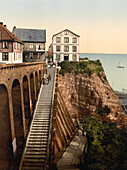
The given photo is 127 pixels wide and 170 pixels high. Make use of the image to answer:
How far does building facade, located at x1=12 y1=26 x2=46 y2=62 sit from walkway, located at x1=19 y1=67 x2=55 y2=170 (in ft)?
31.0

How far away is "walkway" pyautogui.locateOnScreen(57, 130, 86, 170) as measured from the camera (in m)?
18.1

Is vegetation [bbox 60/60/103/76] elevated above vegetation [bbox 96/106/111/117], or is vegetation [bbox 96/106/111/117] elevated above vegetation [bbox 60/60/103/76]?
vegetation [bbox 60/60/103/76]

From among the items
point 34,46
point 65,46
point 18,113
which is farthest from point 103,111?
point 18,113

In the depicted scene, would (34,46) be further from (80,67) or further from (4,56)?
(4,56)

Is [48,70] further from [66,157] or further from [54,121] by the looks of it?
[66,157]

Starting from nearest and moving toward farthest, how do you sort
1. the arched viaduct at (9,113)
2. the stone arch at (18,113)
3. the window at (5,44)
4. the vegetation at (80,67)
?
1. the arched viaduct at (9,113)
2. the stone arch at (18,113)
3. the window at (5,44)
4. the vegetation at (80,67)

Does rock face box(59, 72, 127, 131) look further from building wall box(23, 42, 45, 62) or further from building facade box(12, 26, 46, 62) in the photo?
building facade box(12, 26, 46, 62)

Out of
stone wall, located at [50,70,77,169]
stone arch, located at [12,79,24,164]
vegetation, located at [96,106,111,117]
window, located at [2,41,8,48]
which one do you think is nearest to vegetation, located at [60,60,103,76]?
vegetation, located at [96,106,111,117]

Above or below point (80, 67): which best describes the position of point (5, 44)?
above

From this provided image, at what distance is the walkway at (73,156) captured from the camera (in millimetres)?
18141

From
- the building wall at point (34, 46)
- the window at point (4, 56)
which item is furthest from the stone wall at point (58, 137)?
the building wall at point (34, 46)

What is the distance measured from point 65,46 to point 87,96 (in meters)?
15.3

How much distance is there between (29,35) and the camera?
3225cm

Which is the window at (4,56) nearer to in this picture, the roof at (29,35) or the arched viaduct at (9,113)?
the arched viaduct at (9,113)
